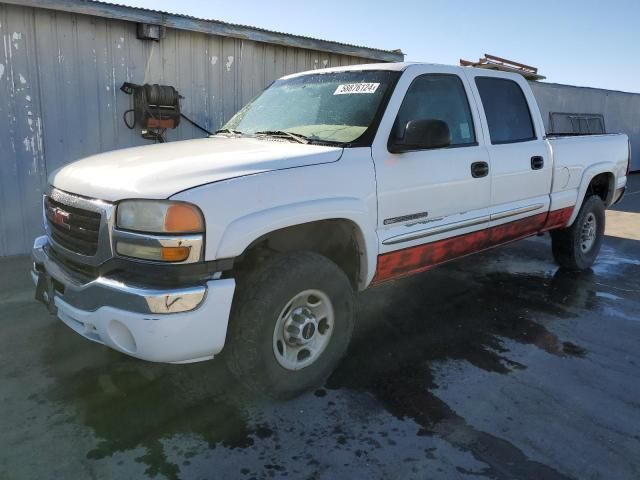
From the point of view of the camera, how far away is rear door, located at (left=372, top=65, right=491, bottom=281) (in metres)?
3.25

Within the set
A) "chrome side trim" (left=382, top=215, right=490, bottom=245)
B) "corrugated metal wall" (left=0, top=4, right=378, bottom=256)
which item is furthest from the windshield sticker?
"corrugated metal wall" (left=0, top=4, right=378, bottom=256)

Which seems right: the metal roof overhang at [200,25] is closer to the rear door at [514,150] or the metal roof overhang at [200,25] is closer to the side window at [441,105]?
the rear door at [514,150]

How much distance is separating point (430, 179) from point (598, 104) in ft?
49.8

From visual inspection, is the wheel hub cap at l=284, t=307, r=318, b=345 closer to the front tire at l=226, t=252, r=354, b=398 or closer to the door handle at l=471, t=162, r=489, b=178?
the front tire at l=226, t=252, r=354, b=398

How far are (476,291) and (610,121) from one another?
14.6 metres

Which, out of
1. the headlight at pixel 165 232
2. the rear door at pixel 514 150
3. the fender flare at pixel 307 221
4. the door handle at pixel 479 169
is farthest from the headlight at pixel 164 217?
the rear door at pixel 514 150

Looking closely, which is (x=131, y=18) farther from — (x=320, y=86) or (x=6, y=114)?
(x=320, y=86)

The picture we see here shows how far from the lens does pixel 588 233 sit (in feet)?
18.8

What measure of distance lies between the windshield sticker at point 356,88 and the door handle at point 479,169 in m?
0.95

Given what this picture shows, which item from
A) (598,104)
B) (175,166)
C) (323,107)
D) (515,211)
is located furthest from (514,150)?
(598,104)

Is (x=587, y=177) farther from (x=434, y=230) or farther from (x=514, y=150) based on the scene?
(x=434, y=230)

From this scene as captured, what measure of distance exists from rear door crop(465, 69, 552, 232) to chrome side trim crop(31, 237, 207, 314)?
8.52 ft

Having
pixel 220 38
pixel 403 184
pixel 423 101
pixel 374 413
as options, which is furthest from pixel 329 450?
pixel 220 38

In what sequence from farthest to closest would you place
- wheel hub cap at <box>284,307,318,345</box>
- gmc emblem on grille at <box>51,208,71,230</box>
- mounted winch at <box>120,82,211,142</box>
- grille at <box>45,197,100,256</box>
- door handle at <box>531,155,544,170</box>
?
mounted winch at <box>120,82,211,142</box>
door handle at <box>531,155,544,170</box>
wheel hub cap at <box>284,307,318,345</box>
gmc emblem on grille at <box>51,208,71,230</box>
grille at <box>45,197,100,256</box>
